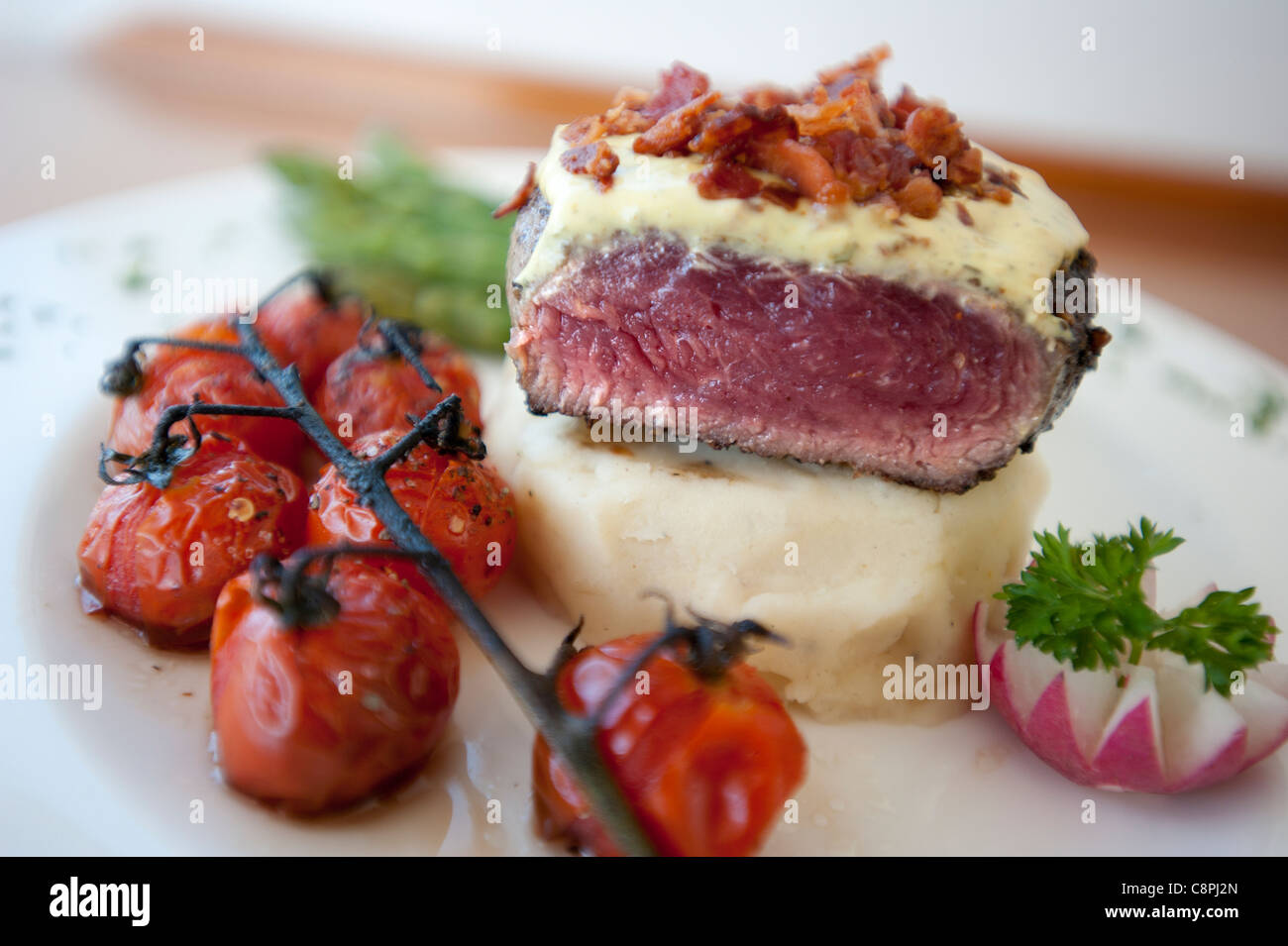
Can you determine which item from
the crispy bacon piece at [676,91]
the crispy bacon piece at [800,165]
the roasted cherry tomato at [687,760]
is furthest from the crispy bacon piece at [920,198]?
the roasted cherry tomato at [687,760]

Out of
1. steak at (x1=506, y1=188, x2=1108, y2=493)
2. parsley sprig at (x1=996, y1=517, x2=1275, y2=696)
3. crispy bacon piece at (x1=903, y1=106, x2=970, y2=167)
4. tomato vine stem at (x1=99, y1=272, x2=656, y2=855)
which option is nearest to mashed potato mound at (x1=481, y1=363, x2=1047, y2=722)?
steak at (x1=506, y1=188, x2=1108, y2=493)

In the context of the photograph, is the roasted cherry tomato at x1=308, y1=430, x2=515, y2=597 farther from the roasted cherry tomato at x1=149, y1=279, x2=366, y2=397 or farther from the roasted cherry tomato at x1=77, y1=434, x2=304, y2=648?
the roasted cherry tomato at x1=149, y1=279, x2=366, y2=397

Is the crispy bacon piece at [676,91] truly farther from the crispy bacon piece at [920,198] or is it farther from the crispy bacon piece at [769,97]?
the crispy bacon piece at [920,198]

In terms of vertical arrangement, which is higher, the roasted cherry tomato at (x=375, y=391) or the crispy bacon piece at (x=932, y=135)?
the crispy bacon piece at (x=932, y=135)

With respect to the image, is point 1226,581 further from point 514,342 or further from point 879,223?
point 514,342

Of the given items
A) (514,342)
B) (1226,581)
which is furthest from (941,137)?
(1226,581)

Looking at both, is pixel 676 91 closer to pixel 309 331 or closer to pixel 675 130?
pixel 675 130
